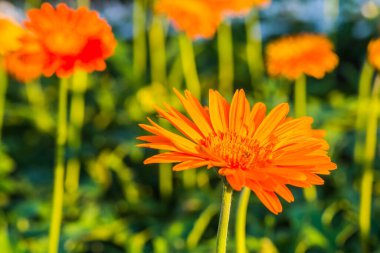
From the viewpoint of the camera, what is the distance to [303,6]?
359 cm

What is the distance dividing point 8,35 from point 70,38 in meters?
0.45

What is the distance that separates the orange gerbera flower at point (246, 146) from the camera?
74 cm

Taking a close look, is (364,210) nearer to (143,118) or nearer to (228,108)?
(228,108)

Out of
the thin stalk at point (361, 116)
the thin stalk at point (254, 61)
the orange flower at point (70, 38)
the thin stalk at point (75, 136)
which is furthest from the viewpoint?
the thin stalk at point (254, 61)

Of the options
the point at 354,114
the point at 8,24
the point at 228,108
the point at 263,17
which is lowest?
the point at 228,108

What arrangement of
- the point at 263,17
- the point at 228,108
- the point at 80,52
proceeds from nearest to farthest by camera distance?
1. the point at 228,108
2. the point at 80,52
3. the point at 263,17

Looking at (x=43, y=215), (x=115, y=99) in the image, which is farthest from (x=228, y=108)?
(x=115, y=99)

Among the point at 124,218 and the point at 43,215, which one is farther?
the point at 124,218

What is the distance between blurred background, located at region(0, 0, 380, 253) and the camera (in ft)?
5.28

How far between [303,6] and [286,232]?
2.17 meters

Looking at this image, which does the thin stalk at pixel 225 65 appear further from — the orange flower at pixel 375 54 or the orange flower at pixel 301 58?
the orange flower at pixel 375 54

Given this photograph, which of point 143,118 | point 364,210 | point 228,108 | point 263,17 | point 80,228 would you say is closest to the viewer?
point 228,108

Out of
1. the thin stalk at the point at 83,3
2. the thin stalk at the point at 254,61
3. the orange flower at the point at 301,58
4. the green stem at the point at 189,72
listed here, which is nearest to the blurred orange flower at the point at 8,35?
the thin stalk at the point at 83,3

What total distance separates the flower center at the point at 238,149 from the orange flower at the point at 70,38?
331 mm
